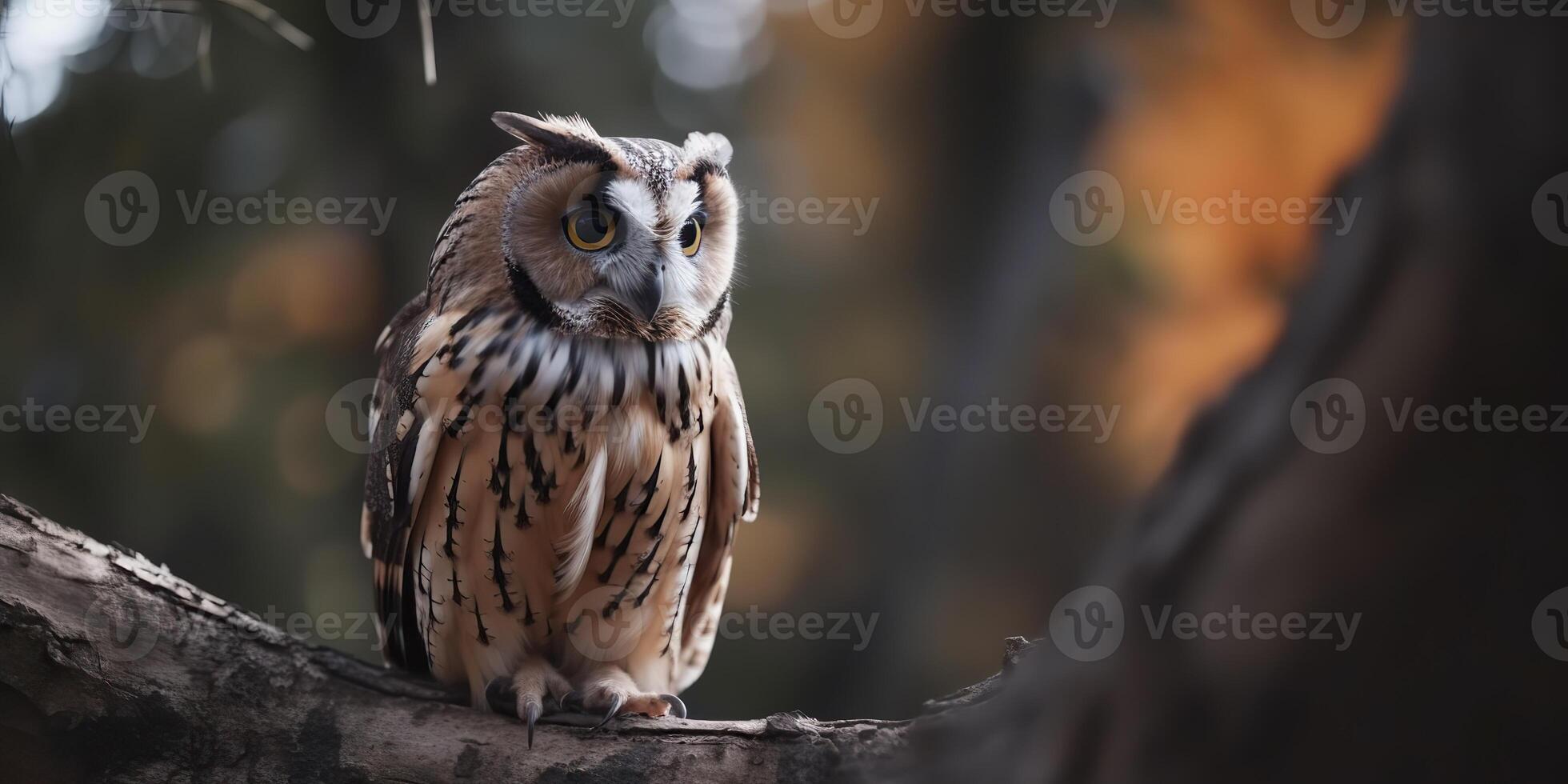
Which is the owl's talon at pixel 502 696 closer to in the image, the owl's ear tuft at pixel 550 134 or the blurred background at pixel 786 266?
the owl's ear tuft at pixel 550 134

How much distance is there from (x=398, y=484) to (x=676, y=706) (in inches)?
28.9

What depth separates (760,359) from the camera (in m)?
4.74

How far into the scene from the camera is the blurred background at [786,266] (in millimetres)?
3609

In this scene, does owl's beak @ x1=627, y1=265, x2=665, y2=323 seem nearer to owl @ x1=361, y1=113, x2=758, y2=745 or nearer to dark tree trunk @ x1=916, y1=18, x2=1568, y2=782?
owl @ x1=361, y1=113, x2=758, y2=745

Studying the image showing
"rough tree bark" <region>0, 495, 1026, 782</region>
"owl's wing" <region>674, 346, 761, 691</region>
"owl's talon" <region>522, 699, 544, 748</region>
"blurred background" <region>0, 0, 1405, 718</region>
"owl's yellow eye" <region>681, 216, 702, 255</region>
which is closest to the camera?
"rough tree bark" <region>0, 495, 1026, 782</region>

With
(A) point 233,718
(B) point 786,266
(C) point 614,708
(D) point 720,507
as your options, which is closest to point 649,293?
(D) point 720,507

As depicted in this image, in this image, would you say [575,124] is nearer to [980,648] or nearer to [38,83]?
[38,83]

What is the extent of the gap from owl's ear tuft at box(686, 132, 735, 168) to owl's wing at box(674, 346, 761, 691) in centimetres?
42

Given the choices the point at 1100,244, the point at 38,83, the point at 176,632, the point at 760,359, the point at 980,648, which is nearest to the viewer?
the point at 176,632

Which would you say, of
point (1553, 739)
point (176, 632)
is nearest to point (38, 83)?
point (176, 632)

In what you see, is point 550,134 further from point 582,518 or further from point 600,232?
point 582,518

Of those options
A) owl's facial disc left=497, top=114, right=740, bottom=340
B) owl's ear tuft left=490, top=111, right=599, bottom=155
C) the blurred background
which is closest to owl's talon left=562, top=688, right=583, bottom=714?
owl's facial disc left=497, top=114, right=740, bottom=340

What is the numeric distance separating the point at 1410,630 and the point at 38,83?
286 centimetres

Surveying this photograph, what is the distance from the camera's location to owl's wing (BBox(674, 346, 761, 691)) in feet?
6.78
